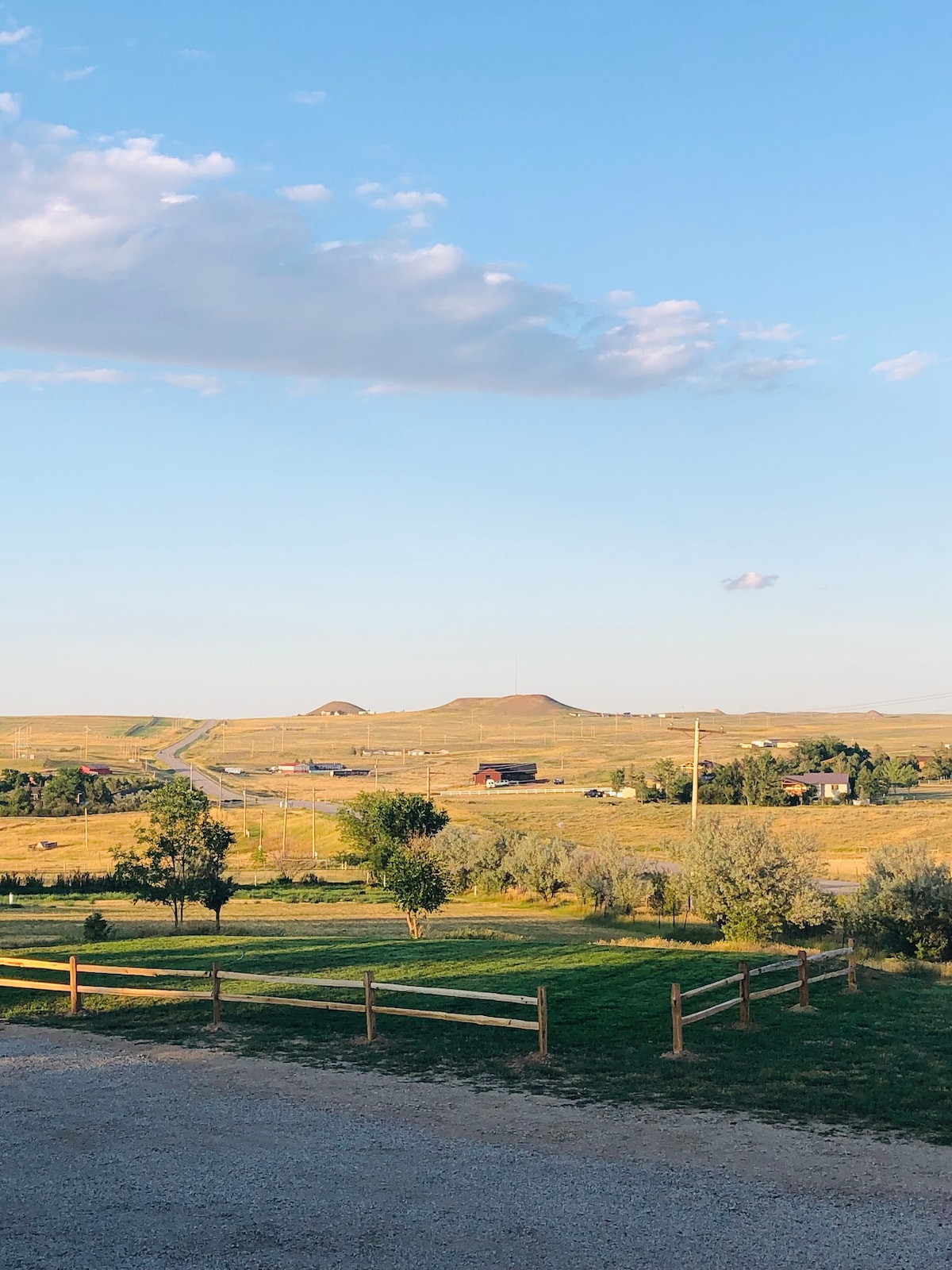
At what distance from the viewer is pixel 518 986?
2211cm

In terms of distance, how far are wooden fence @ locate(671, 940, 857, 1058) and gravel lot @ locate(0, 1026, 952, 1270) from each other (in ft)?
9.38

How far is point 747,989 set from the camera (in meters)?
18.6

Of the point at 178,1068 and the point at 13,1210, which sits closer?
the point at 13,1210

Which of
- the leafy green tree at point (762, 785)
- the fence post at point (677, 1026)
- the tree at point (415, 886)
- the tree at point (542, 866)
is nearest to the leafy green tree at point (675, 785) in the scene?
the leafy green tree at point (762, 785)

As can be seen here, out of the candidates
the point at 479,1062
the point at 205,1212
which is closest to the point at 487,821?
the point at 479,1062

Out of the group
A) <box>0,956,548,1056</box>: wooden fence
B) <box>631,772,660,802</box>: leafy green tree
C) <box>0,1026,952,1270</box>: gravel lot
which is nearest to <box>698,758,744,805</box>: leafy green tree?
<box>631,772,660,802</box>: leafy green tree

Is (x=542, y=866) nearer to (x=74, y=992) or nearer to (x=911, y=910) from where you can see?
(x=911, y=910)

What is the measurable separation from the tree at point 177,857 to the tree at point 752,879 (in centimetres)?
1921

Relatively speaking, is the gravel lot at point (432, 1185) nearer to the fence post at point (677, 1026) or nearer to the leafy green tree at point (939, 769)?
the fence post at point (677, 1026)

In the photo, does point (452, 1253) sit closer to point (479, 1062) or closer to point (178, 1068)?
point (479, 1062)

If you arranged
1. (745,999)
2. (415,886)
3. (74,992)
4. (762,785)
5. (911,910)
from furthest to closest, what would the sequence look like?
(762,785) < (415,886) < (911,910) < (74,992) < (745,999)

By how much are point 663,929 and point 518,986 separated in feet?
73.3

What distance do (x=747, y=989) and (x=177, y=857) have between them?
104ft

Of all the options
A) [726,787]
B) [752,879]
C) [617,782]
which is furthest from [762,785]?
[752,879]
